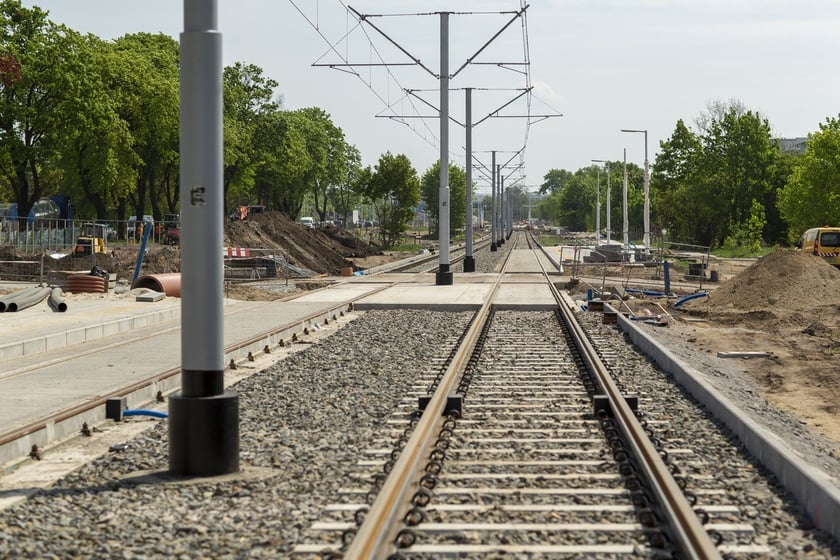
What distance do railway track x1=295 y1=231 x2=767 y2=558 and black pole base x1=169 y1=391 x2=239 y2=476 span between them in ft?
3.28

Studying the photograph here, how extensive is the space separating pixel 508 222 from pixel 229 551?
13624cm

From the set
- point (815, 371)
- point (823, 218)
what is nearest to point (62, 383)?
point (815, 371)

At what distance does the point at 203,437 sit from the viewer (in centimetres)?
832

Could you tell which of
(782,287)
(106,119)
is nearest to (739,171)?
(106,119)

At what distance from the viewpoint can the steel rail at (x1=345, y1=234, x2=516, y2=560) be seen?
608cm

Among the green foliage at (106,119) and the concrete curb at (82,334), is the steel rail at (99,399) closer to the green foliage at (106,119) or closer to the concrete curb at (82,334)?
the concrete curb at (82,334)

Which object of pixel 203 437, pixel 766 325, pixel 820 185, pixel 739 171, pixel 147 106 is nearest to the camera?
pixel 203 437

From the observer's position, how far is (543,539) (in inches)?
254

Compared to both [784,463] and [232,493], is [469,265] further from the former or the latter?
[232,493]

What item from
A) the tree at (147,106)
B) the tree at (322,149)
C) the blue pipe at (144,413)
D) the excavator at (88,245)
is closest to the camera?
the blue pipe at (144,413)

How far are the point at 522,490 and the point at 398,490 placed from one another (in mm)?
943

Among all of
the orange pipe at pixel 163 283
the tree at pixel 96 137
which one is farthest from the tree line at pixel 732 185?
the orange pipe at pixel 163 283

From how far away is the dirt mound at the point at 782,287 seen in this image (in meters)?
27.8

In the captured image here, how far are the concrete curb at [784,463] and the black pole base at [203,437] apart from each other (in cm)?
390
